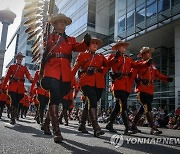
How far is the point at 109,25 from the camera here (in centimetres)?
2859

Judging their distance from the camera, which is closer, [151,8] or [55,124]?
[55,124]

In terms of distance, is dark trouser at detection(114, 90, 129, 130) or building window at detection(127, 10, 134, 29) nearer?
dark trouser at detection(114, 90, 129, 130)

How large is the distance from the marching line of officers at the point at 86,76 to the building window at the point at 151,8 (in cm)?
1326

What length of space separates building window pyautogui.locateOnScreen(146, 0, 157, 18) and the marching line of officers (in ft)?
43.5

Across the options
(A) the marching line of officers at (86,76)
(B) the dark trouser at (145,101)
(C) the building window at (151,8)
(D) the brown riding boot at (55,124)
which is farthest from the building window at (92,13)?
(D) the brown riding boot at (55,124)

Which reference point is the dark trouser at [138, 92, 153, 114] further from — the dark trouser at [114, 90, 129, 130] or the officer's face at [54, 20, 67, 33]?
the officer's face at [54, 20, 67, 33]

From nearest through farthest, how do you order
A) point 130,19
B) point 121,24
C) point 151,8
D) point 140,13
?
1. point 151,8
2. point 140,13
3. point 130,19
4. point 121,24

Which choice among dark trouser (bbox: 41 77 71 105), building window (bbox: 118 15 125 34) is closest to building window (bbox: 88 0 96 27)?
building window (bbox: 118 15 125 34)

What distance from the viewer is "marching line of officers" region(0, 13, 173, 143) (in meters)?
4.34

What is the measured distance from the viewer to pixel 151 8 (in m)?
19.3

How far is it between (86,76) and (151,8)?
15.3m

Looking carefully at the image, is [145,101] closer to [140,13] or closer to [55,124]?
[55,124]

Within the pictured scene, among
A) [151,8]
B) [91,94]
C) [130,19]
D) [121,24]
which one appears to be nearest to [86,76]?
[91,94]

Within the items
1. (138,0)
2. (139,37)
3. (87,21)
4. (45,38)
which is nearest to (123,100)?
(45,38)
